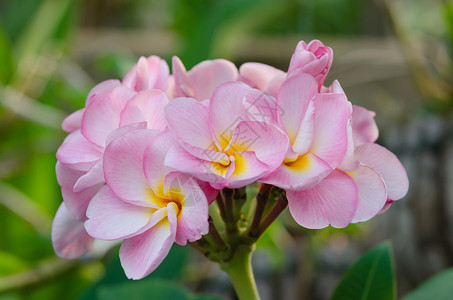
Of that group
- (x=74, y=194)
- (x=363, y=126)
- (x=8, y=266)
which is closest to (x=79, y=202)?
(x=74, y=194)

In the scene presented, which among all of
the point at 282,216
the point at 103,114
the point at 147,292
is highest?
the point at 103,114

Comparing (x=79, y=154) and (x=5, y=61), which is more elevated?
(x=79, y=154)

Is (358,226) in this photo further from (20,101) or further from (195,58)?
(20,101)

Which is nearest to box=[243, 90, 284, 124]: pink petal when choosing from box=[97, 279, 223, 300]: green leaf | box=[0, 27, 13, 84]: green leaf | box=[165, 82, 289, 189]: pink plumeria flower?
box=[165, 82, 289, 189]: pink plumeria flower

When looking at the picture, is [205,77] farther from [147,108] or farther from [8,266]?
[8,266]

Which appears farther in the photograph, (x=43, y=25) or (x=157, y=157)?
(x=43, y=25)

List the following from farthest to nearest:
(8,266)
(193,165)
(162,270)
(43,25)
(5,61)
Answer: (43,25), (5,61), (8,266), (162,270), (193,165)

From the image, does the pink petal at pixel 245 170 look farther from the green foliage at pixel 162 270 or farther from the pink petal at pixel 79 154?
the green foliage at pixel 162 270
